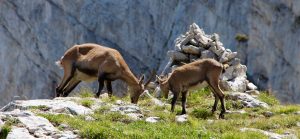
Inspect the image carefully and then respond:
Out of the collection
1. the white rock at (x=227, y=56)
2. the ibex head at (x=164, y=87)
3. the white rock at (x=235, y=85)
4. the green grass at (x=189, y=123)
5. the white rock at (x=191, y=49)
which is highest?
the white rock at (x=191, y=49)

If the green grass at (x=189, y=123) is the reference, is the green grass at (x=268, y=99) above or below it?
above

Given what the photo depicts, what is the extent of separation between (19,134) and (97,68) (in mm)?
10039

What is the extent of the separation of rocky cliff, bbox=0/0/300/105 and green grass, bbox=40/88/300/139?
121ft

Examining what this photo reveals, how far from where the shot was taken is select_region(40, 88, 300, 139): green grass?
45.6ft

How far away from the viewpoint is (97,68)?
23125 mm

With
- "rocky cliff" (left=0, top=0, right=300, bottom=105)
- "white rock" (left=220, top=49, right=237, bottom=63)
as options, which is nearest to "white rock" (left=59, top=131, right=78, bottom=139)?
"white rock" (left=220, top=49, right=237, bottom=63)

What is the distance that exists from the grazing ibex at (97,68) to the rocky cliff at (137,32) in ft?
111

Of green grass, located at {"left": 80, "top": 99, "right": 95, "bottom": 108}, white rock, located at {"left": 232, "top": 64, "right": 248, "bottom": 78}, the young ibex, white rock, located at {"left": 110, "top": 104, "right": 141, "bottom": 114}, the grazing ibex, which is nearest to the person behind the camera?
white rock, located at {"left": 110, "top": 104, "right": 141, "bottom": 114}

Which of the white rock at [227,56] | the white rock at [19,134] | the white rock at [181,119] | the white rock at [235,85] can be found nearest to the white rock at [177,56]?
the white rock at [227,56]

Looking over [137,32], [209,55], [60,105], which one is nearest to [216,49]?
[209,55]

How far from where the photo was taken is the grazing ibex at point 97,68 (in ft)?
75.4

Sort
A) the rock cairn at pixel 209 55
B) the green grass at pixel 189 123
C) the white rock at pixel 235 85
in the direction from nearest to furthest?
1. the green grass at pixel 189 123
2. the white rock at pixel 235 85
3. the rock cairn at pixel 209 55

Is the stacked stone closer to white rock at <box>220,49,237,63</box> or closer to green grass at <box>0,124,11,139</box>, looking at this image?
white rock at <box>220,49,237,63</box>

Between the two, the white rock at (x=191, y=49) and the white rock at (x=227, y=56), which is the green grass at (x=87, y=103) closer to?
the white rock at (x=191, y=49)
